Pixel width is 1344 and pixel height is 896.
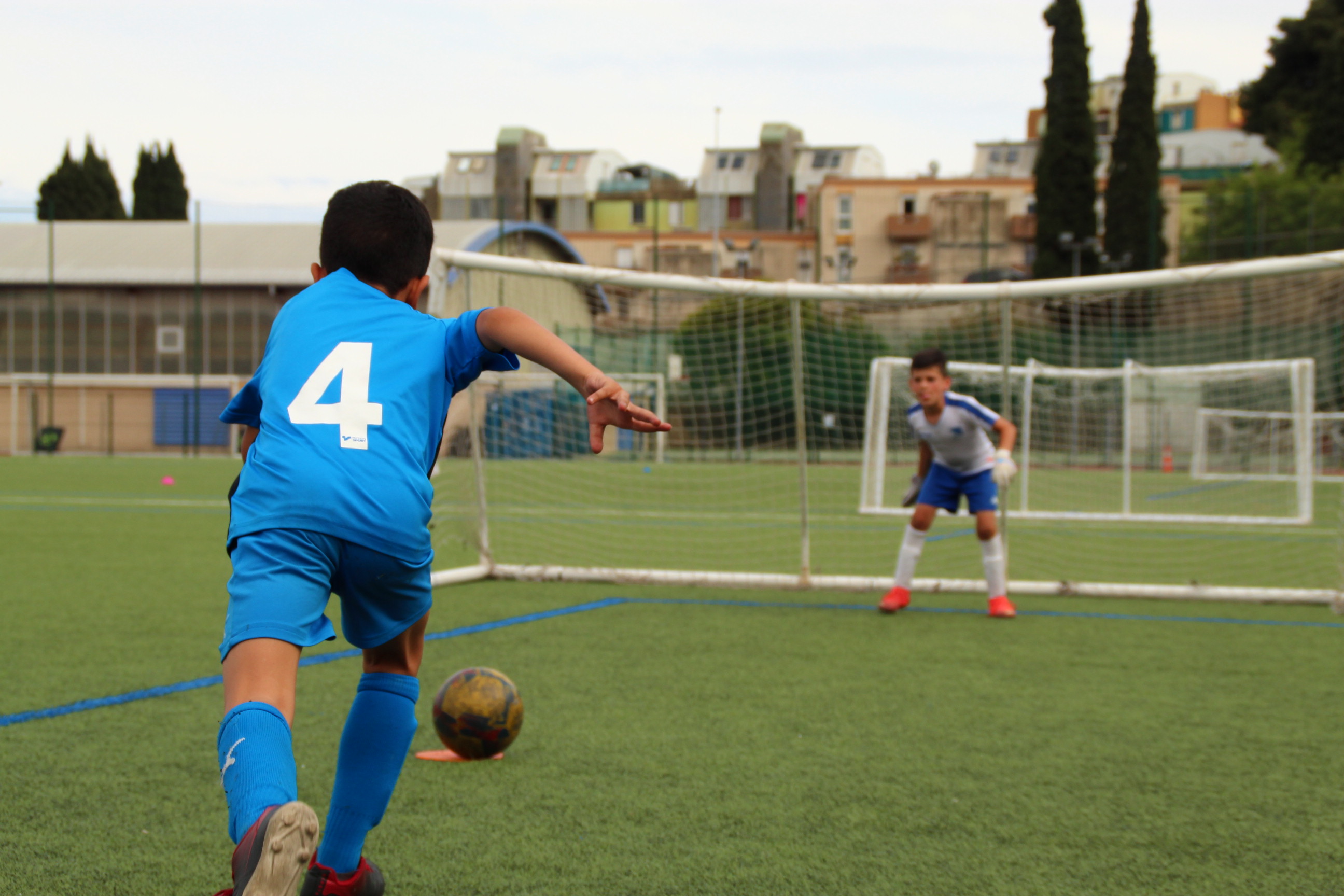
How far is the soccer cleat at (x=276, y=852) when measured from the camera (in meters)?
1.57

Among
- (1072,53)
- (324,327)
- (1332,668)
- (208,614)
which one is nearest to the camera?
(324,327)

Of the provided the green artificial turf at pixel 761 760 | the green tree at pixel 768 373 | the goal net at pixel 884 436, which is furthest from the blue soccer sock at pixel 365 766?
the green tree at pixel 768 373

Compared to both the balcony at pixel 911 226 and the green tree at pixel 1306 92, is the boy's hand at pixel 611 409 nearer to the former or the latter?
the green tree at pixel 1306 92

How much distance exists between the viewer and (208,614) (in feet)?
20.1

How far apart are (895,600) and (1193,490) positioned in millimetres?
14547

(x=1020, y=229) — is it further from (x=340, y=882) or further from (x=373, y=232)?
(x=340, y=882)

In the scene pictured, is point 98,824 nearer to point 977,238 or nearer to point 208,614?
point 208,614

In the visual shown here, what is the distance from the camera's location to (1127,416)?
606 inches

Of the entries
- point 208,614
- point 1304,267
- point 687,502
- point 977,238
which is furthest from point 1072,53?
point 208,614

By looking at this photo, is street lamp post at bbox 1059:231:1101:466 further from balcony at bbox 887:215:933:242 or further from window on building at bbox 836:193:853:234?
window on building at bbox 836:193:853:234

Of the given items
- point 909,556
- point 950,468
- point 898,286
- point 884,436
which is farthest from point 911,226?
point 909,556

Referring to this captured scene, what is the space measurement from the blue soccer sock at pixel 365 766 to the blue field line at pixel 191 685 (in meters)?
0.57

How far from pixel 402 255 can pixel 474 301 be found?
21.9ft

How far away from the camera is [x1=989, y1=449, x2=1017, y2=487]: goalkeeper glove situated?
6.20 metres
